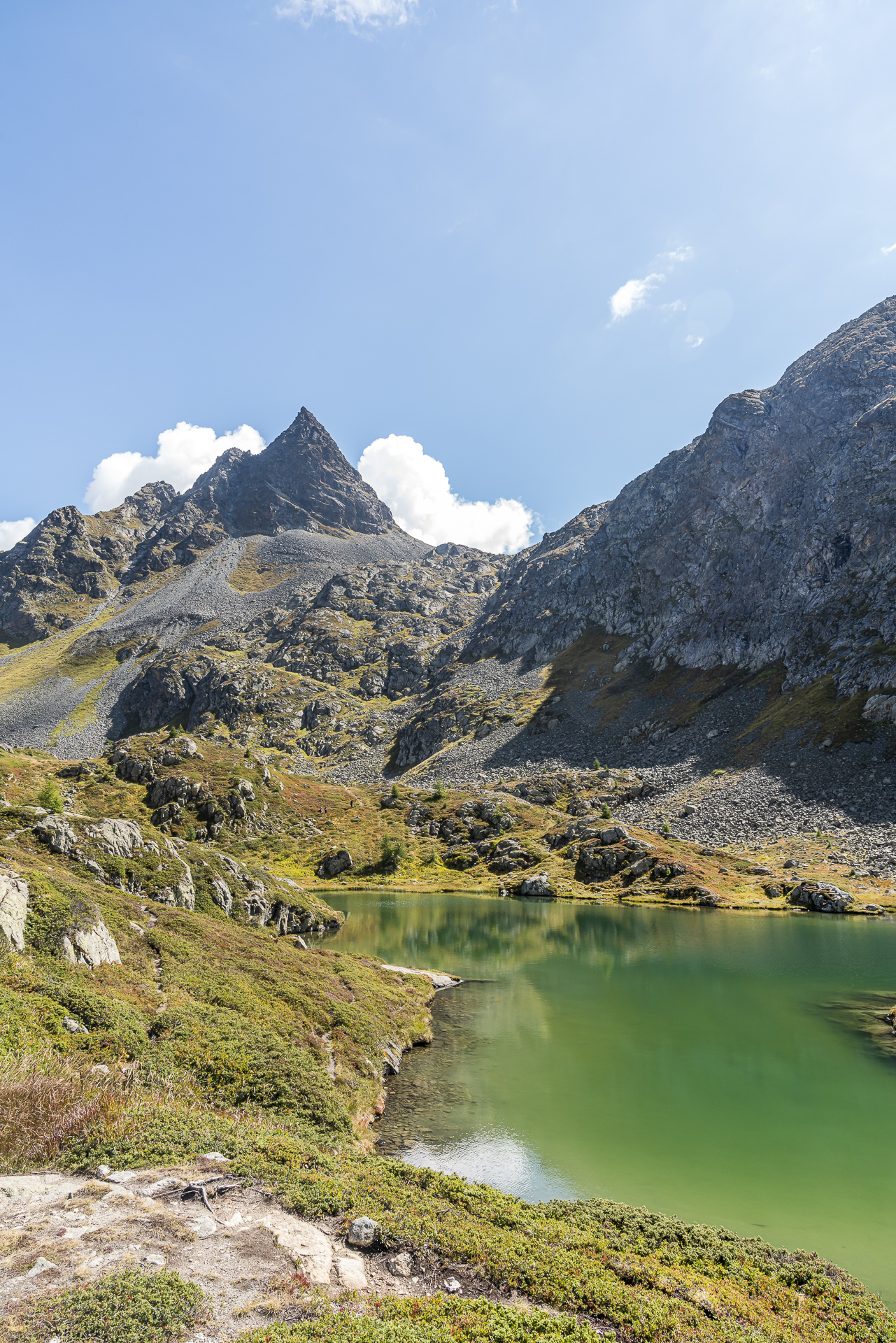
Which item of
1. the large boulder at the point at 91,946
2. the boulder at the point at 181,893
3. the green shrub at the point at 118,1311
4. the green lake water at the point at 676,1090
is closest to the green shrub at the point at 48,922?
the large boulder at the point at 91,946

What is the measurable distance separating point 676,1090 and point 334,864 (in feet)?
301

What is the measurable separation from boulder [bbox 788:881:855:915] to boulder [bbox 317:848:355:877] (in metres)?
74.3

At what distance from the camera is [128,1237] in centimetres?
1043

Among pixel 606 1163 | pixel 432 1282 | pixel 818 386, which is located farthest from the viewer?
pixel 818 386

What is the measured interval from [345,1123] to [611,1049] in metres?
19.9

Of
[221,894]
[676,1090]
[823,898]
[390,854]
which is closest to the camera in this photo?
[676,1090]

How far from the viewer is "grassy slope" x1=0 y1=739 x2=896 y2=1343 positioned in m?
12.0

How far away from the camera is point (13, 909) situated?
71.4ft

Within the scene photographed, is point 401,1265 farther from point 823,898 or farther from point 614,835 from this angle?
point 614,835

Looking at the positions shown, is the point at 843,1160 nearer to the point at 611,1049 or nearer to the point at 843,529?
the point at 611,1049

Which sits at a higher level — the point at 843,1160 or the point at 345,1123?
the point at 345,1123

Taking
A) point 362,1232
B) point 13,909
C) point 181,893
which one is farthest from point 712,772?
point 362,1232

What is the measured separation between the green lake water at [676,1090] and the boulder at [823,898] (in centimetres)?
1937

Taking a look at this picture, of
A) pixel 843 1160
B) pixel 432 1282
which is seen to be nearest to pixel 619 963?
pixel 843 1160
